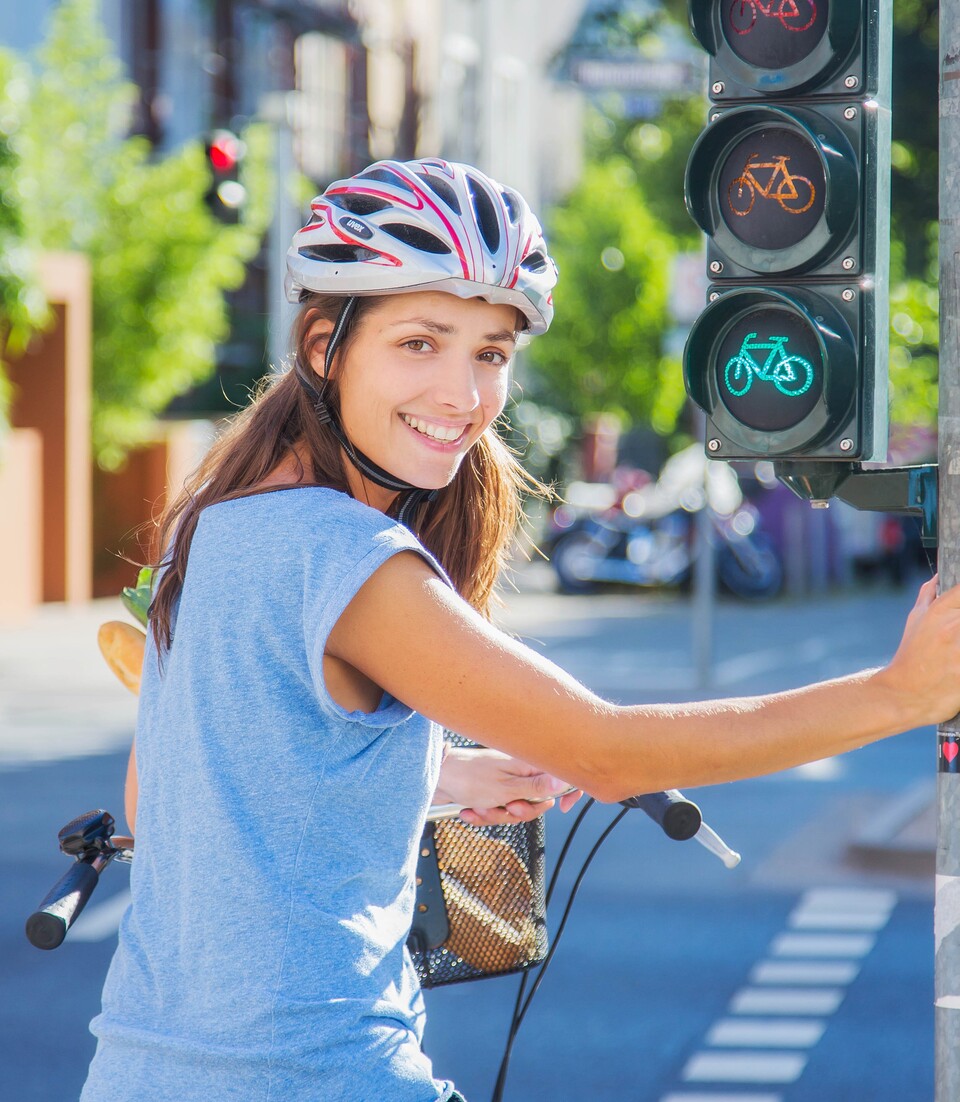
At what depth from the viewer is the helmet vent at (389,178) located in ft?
7.95

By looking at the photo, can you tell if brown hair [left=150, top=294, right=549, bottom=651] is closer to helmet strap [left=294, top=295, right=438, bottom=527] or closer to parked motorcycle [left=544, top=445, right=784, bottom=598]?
helmet strap [left=294, top=295, right=438, bottom=527]

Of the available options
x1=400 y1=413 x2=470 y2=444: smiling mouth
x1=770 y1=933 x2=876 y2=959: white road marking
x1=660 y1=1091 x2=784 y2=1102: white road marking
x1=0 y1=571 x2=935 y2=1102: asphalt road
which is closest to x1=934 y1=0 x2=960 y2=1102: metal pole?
x1=400 y1=413 x2=470 y2=444: smiling mouth

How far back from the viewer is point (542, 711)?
199 centimetres

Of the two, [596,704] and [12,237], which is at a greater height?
→ [12,237]

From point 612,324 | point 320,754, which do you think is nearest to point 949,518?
point 320,754

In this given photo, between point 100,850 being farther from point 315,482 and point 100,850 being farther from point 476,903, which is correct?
point 315,482

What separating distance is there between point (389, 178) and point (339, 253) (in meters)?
0.16

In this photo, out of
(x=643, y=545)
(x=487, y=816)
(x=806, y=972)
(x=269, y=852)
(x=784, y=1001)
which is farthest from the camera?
(x=643, y=545)

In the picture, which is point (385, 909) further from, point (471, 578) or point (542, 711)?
point (471, 578)

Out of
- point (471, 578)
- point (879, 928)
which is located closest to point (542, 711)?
point (471, 578)

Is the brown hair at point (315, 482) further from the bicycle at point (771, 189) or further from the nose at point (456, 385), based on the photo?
the bicycle at point (771, 189)

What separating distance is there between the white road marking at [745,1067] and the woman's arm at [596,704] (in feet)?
12.7

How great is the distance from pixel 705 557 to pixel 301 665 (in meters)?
13.6

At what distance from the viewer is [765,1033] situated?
19.9ft
